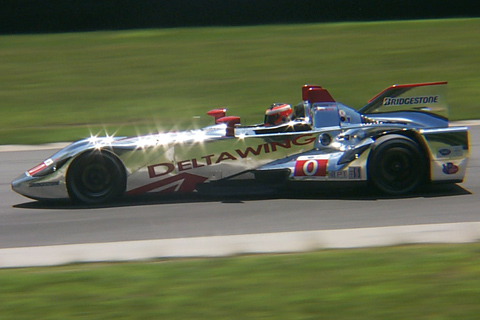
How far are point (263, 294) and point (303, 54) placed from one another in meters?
15.6

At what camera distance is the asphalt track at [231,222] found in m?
6.06

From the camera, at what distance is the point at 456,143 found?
7.46m

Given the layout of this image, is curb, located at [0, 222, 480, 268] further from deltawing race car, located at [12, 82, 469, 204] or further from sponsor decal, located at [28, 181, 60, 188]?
sponsor decal, located at [28, 181, 60, 188]

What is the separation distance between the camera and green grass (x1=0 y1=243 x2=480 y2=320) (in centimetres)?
428

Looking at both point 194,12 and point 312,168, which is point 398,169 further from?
point 194,12

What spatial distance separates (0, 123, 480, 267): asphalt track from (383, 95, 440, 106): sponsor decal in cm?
108

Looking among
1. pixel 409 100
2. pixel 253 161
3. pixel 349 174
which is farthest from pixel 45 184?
pixel 409 100

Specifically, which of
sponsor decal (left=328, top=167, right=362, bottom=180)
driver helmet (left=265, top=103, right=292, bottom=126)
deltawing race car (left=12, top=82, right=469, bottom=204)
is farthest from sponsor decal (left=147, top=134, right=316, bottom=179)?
sponsor decal (left=328, top=167, right=362, bottom=180)

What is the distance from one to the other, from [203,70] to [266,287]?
46.0ft

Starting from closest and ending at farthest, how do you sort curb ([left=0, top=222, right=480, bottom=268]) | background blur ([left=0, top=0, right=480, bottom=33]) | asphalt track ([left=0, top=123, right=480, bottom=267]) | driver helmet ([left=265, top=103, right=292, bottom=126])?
curb ([left=0, top=222, right=480, bottom=268]) → asphalt track ([left=0, top=123, right=480, bottom=267]) → driver helmet ([left=265, top=103, right=292, bottom=126]) → background blur ([left=0, top=0, right=480, bottom=33])

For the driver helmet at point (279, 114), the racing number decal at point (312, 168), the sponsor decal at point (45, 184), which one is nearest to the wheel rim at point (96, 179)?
the sponsor decal at point (45, 184)

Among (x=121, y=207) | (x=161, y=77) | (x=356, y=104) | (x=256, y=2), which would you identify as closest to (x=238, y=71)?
(x=161, y=77)

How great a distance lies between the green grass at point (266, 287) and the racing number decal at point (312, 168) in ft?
5.97

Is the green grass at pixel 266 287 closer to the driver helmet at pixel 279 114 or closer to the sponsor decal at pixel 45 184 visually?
the sponsor decal at pixel 45 184
